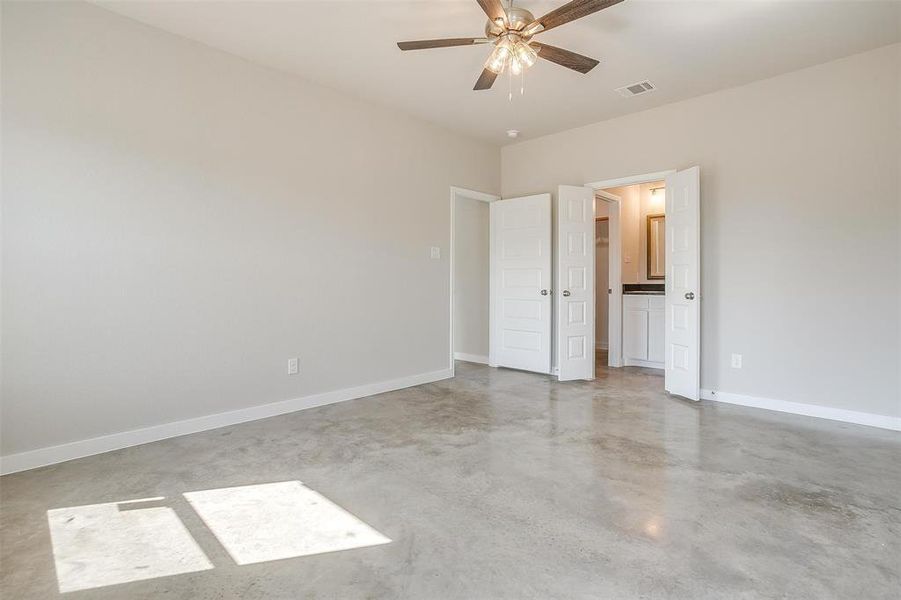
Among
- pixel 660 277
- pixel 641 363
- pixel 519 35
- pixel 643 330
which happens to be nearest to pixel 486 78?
pixel 519 35

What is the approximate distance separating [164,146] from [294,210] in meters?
0.98

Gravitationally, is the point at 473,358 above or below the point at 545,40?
below

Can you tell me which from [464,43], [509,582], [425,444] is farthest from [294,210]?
[509,582]

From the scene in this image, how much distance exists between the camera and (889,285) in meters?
3.19

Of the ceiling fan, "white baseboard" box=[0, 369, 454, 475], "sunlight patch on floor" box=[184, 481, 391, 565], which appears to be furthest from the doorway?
"sunlight patch on floor" box=[184, 481, 391, 565]

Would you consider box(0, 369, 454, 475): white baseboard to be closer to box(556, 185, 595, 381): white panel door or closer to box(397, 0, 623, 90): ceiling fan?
box(556, 185, 595, 381): white panel door

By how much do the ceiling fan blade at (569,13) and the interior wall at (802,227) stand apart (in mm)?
2459

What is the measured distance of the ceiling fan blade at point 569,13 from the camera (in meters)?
2.16

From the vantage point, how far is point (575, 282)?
482 cm

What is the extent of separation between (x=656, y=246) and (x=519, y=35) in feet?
14.9

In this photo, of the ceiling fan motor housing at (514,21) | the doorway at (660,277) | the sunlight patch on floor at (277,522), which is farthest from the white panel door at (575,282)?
the sunlight patch on floor at (277,522)

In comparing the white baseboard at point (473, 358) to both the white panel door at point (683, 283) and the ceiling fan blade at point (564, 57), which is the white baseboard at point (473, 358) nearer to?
the white panel door at point (683, 283)

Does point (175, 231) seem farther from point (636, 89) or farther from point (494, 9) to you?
point (636, 89)

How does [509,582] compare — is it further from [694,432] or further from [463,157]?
[463,157]
